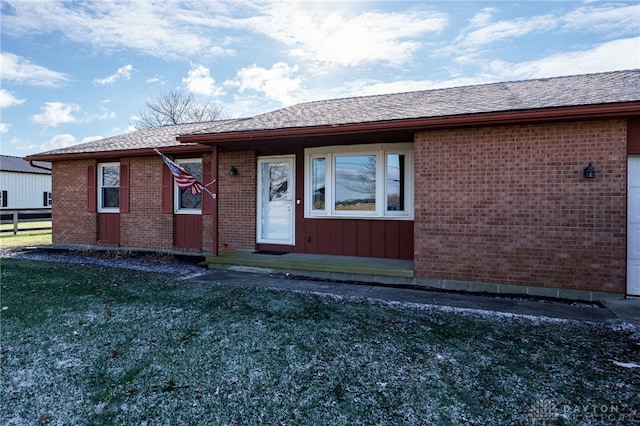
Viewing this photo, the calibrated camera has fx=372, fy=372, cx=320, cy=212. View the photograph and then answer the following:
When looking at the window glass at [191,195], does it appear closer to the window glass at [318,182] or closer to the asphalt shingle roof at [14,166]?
the window glass at [318,182]

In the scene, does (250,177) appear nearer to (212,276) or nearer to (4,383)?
(212,276)

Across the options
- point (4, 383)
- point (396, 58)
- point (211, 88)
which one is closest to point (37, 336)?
point (4, 383)

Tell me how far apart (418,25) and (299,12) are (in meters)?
2.82

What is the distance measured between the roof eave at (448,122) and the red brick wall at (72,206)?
5.26m

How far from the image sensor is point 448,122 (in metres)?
5.71

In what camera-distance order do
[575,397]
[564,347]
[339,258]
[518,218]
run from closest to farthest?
[575,397] → [564,347] → [518,218] → [339,258]

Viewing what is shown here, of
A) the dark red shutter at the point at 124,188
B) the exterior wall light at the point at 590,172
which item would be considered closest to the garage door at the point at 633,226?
the exterior wall light at the point at 590,172

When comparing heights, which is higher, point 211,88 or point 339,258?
point 211,88

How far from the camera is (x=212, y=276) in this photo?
6867mm

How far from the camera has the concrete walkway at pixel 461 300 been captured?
15.3ft

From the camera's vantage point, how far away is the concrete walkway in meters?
4.67

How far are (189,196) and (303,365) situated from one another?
726 centimetres

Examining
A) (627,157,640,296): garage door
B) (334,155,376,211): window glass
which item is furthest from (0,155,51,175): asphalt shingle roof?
(627,157,640,296): garage door

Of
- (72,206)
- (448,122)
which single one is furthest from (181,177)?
(448,122)
